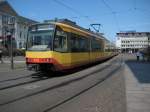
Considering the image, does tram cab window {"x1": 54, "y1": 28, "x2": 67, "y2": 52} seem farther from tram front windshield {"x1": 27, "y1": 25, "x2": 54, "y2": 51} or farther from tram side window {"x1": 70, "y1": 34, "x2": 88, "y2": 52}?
tram side window {"x1": 70, "y1": 34, "x2": 88, "y2": 52}

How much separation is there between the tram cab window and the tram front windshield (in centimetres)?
41

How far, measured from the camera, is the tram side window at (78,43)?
2080 cm

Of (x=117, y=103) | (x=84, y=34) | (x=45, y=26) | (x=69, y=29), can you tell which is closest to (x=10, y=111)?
(x=117, y=103)

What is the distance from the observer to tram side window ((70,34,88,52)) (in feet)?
68.2

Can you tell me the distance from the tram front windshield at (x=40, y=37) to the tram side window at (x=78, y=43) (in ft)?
8.11

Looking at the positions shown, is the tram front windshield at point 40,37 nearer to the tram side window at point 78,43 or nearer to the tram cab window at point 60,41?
the tram cab window at point 60,41

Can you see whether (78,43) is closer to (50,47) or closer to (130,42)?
(50,47)

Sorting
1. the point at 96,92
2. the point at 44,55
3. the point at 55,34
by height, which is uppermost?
the point at 55,34

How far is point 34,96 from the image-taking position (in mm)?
11398

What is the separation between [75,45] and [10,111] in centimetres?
1293

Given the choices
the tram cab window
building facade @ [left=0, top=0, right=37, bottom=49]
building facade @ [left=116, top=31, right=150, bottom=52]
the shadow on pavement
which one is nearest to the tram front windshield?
the tram cab window

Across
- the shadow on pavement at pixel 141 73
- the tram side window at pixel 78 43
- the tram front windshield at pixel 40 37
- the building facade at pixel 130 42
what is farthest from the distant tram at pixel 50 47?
the building facade at pixel 130 42

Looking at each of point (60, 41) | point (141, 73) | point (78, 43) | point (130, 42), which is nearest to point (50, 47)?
point (60, 41)

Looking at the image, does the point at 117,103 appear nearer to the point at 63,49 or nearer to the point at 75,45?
the point at 63,49
